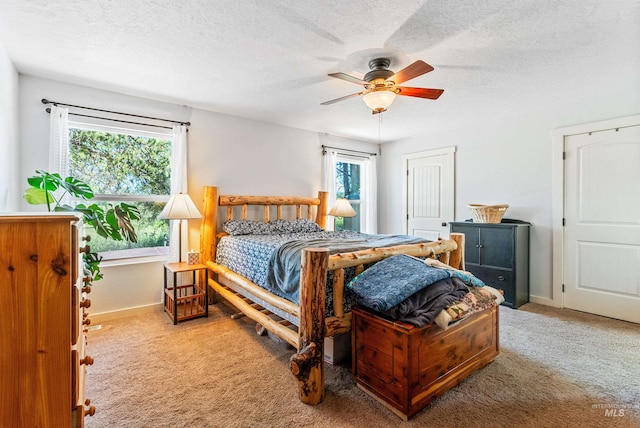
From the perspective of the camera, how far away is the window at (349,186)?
5199 mm

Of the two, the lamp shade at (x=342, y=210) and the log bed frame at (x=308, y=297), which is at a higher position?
the lamp shade at (x=342, y=210)

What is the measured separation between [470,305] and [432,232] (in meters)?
3.02

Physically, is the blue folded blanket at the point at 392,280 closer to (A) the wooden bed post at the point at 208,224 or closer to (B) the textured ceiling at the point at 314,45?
(B) the textured ceiling at the point at 314,45

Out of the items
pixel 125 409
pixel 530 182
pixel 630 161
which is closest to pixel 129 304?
pixel 125 409

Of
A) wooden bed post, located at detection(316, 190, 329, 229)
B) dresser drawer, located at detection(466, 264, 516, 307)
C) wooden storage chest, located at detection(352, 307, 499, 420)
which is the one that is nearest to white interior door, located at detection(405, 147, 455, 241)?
dresser drawer, located at detection(466, 264, 516, 307)

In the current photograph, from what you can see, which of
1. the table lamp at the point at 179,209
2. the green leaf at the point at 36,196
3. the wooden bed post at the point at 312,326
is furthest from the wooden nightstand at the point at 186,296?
the wooden bed post at the point at 312,326

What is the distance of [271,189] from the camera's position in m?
4.22

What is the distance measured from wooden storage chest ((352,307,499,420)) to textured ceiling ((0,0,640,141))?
1.90 meters

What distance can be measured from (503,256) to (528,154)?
1357 millimetres

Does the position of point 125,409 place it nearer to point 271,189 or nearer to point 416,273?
point 416,273

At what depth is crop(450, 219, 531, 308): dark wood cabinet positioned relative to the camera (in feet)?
11.3

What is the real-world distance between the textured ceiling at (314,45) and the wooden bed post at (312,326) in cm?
153

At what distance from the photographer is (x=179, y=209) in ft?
10.1

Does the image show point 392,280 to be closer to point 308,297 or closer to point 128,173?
point 308,297
